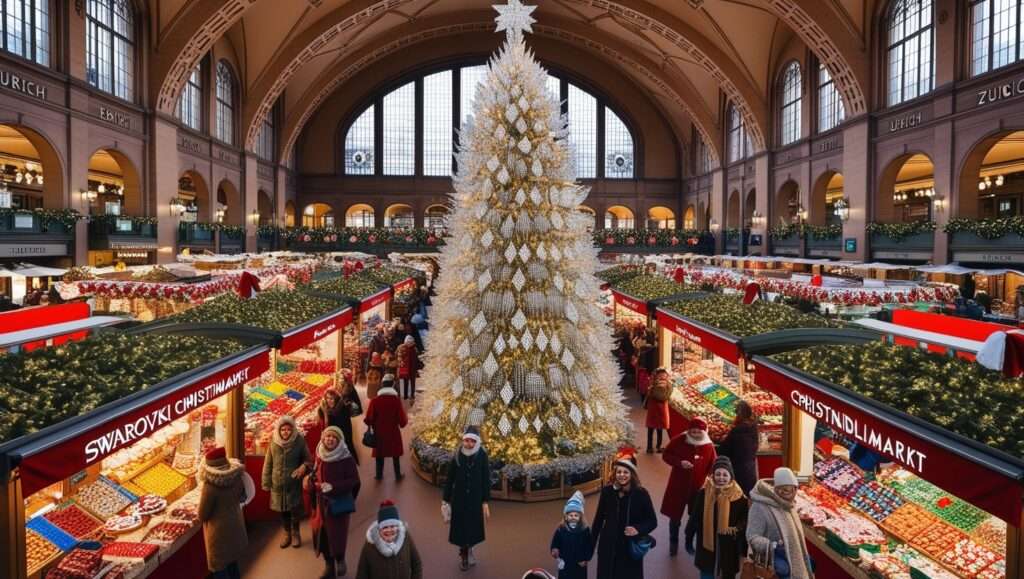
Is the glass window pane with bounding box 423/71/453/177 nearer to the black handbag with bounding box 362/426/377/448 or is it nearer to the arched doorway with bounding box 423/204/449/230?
the arched doorway with bounding box 423/204/449/230

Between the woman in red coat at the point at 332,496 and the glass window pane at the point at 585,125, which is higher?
the glass window pane at the point at 585,125

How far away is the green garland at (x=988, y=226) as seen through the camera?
621 inches

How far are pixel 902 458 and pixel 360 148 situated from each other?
135ft

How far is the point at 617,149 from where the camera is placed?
141 feet

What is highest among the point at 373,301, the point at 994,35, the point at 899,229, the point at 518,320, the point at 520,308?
the point at 994,35

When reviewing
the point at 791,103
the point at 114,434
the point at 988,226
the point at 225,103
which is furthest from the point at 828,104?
the point at 114,434

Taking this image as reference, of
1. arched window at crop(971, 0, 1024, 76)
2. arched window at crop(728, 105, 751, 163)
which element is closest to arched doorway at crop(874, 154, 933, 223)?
arched window at crop(971, 0, 1024, 76)

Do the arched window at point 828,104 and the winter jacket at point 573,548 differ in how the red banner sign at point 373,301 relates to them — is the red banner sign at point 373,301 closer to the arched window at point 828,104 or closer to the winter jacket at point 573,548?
the winter jacket at point 573,548

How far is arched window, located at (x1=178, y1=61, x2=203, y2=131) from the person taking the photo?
84.9 ft

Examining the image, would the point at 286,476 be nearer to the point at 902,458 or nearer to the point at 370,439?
the point at 370,439

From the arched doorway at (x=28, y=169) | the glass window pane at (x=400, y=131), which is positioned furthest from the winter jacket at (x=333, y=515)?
the glass window pane at (x=400, y=131)

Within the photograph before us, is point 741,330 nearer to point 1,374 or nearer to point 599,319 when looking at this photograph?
point 599,319

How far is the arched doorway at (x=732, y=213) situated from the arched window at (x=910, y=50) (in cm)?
1442

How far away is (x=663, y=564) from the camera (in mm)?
5613
